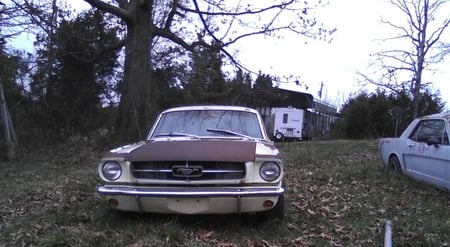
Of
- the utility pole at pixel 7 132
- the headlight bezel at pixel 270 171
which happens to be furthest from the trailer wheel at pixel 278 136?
the headlight bezel at pixel 270 171

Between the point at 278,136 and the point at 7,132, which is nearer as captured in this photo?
the point at 7,132

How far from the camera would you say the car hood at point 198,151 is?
5566mm

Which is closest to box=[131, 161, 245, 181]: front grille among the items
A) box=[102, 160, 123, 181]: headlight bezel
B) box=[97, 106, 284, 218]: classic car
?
box=[97, 106, 284, 218]: classic car

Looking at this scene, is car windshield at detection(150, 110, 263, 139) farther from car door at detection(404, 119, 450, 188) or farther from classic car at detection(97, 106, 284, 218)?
car door at detection(404, 119, 450, 188)

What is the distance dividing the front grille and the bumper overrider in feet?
0.44

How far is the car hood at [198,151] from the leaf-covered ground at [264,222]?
0.77 meters

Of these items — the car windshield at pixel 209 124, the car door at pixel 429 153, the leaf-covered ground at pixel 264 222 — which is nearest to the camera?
the leaf-covered ground at pixel 264 222

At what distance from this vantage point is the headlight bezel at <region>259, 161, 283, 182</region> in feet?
18.6

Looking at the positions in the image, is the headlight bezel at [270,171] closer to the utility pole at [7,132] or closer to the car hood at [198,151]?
the car hood at [198,151]

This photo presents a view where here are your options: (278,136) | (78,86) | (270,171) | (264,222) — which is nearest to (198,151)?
(270,171)

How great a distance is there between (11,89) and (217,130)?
58.2ft

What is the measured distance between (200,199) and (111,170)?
1135 millimetres

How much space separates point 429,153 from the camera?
8.46 metres

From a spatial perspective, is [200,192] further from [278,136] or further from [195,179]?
[278,136]
